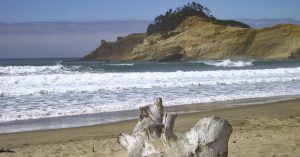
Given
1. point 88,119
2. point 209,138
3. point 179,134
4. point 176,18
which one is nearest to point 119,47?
point 176,18

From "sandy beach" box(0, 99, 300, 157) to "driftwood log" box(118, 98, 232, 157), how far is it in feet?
8.03

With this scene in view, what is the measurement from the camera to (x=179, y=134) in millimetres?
7055

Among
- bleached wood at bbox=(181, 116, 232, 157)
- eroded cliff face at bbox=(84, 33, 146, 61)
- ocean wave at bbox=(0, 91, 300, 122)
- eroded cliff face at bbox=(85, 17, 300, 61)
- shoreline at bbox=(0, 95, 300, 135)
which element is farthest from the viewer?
eroded cliff face at bbox=(84, 33, 146, 61)

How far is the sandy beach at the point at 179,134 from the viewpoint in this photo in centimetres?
666

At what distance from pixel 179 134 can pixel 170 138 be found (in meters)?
3.36

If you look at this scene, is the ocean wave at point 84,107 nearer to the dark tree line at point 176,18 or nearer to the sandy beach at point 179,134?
the sandy beach at point 179,134

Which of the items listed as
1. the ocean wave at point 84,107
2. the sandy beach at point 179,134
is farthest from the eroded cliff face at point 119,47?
the sandy beach at point 179,134

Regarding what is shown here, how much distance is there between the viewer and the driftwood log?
3389mm

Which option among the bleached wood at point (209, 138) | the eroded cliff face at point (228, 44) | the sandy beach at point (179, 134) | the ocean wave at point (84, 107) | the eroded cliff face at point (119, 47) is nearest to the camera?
the bleached wood at point (209, 138)

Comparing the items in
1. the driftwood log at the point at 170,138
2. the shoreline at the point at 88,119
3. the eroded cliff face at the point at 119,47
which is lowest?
the shoreline at the point at 88,119

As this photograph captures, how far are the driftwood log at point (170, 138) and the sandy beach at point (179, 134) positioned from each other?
8.03 feet

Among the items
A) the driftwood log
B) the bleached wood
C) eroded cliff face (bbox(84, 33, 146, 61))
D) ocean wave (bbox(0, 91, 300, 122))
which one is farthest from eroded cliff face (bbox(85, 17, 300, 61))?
the bleached wood

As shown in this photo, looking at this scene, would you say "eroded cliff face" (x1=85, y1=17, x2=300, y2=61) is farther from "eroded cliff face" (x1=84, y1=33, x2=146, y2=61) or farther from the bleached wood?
the bleached wood

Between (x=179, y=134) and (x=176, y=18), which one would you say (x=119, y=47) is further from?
(x=179, y=134)
